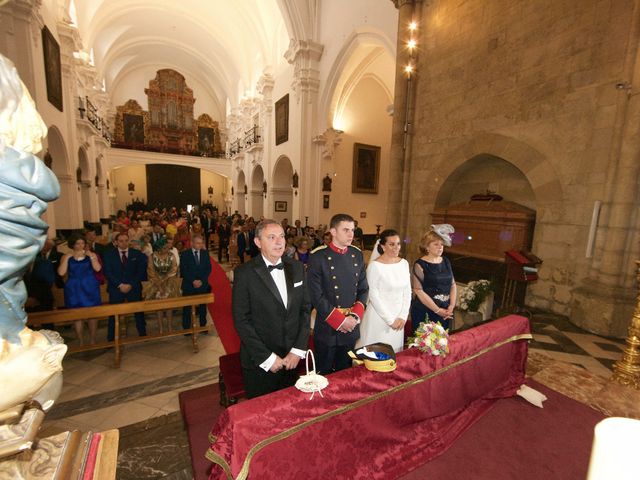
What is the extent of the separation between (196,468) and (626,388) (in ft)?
13.7

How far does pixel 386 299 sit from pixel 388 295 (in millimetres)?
43

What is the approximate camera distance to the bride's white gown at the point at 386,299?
284 centimetres

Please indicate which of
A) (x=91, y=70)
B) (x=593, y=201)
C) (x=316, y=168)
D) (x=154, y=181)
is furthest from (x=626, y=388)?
(x=154, y=181)

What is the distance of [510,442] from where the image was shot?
2.38 metres

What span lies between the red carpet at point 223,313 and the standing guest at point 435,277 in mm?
2266

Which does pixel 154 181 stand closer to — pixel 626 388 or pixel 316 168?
pixel 316 168

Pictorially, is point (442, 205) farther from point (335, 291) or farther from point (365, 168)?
point (365, 168)

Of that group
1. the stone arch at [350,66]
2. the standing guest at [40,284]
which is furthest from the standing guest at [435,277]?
the stone arch at [350,66]

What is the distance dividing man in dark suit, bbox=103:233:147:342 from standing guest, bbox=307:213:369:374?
123 inches

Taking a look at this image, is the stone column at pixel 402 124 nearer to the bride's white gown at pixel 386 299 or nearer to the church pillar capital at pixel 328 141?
the church pillar capital at pixel 328 141

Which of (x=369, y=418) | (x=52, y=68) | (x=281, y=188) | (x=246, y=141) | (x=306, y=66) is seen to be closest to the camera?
(x=369, y=418)

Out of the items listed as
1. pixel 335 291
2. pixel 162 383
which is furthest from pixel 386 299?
pixel 162 383

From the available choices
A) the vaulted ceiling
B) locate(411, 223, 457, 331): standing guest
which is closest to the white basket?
locate(411, 223, 457, 331): standing guest

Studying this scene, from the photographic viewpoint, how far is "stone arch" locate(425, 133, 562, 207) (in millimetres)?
5242
